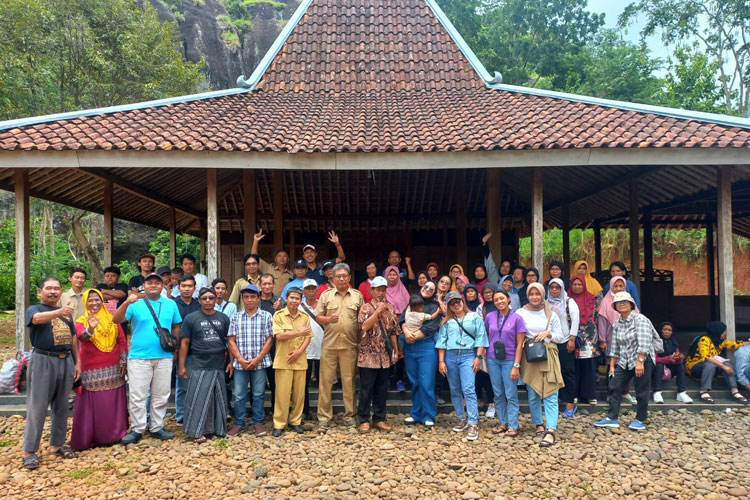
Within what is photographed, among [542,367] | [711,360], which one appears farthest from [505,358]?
[711,360]

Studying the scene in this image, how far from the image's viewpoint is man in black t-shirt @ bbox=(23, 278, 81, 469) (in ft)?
13.1

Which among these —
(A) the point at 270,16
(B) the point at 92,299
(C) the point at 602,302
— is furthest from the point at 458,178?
(A) the point at 270,16

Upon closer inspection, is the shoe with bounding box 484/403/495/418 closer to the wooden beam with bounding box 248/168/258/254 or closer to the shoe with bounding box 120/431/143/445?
the shoe with bounding box 120/431/143/445

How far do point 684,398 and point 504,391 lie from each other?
94.9 inches

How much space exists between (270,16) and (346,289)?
29.0 meters

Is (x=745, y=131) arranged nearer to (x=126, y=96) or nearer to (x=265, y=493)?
(x=265, y=493)

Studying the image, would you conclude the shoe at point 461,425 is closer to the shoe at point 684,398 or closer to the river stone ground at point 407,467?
the river stone ground at point 407,467

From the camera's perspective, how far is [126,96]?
14320 millimetres

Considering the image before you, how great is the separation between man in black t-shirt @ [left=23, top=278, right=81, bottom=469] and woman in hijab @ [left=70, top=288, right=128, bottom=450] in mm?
161

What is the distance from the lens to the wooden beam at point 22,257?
19.7ft

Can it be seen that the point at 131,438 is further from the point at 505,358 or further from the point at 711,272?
the point at 711,272

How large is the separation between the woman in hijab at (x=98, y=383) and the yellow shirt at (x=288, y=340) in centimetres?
146

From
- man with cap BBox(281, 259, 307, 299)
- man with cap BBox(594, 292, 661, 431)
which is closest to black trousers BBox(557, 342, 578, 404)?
man with cap BBox(594, 292, 661, 431)

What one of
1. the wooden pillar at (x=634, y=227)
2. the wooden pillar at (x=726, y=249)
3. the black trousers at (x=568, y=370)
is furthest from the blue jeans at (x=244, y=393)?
the wooden pillar at (x=634, y=227)
